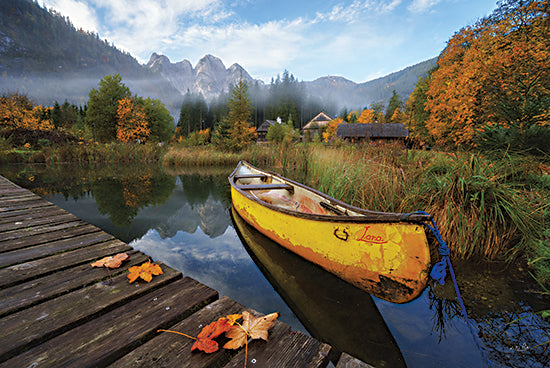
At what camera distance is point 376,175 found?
4598 millimetres

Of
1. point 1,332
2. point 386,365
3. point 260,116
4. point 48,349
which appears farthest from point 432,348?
point 260,116

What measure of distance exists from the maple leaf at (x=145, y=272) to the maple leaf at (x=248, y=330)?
883mm

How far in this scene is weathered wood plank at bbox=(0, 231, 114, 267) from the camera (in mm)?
2102

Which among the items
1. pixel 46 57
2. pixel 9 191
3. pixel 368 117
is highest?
pixel 46 57

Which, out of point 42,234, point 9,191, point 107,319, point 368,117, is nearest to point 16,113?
point 9,191

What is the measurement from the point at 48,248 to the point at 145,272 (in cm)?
143

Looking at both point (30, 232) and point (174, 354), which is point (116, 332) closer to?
point (174, 354)

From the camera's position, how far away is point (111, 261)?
6.57 feet

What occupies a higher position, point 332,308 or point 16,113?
point 16,113

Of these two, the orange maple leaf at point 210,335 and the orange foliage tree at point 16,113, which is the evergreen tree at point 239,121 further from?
the orange maple leaf at point 210,335

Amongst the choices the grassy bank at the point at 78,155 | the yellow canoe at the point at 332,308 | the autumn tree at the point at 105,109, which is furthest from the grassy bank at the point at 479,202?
the autumn tree at the point at 105,109

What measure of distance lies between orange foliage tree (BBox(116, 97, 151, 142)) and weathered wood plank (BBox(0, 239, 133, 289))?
1260 inches

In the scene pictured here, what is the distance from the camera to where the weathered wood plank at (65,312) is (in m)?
1.21

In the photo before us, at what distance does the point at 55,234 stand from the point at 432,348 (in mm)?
4164
